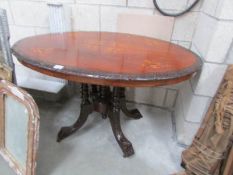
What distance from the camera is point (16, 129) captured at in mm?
1205

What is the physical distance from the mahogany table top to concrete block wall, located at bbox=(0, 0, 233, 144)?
18cm

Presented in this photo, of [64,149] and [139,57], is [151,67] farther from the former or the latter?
[64,149]

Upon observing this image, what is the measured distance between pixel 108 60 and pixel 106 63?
0.05 metres

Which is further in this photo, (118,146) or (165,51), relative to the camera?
(118,146)

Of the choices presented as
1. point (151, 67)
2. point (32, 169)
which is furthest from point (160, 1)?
point (32, 169)

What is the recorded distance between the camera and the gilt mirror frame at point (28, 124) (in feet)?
3.46

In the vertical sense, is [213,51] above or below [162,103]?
above

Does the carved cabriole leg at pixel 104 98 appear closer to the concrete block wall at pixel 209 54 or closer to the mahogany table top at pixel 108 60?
the mahogany table top at pixel 108 60

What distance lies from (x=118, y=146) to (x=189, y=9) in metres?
1.21

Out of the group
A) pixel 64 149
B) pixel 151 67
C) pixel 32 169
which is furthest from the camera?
pixel 64 149

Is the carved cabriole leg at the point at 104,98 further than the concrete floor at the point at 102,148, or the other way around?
the carved cabriole leg at the point at 104,98

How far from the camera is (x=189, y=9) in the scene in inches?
62.2

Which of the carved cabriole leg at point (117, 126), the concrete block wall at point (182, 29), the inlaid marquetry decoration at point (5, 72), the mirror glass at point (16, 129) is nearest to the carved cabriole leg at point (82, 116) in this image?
the carved cabriole leg at point (117, 126)

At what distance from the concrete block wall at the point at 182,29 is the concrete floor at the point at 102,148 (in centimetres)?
17
